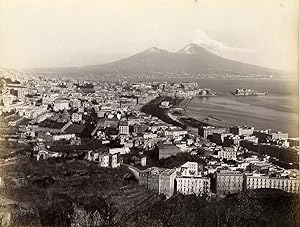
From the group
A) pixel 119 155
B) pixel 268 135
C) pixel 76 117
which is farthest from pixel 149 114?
pixel 268 135

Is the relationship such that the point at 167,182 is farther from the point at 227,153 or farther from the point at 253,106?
the point at 253,106

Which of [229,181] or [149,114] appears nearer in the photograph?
[229,181]

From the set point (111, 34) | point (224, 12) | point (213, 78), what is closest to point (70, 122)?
point (111, 34)

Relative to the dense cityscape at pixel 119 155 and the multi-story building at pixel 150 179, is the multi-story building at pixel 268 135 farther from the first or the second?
the multi-story building at pixel 150 179

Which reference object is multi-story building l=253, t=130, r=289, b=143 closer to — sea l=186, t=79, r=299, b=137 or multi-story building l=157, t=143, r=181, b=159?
sea l=186, t=79, r=299, b=137

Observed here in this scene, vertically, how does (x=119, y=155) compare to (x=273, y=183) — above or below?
above

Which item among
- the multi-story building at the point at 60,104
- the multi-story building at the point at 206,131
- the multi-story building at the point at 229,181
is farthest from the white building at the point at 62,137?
the multi-story building at the point at 229,181

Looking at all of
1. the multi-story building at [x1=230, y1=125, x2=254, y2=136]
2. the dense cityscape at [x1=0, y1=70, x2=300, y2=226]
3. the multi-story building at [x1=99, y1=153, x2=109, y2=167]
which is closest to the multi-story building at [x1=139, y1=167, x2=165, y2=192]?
the dense cityscape at [x1=0, y1=70, x2=300, y2=226]

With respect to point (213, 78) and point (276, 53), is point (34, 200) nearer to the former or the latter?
point (213, 78)
